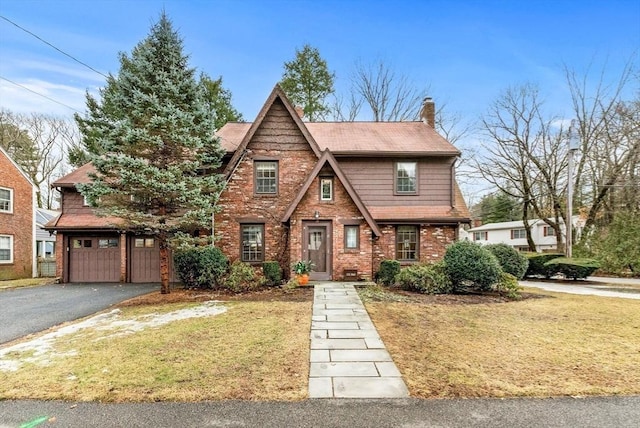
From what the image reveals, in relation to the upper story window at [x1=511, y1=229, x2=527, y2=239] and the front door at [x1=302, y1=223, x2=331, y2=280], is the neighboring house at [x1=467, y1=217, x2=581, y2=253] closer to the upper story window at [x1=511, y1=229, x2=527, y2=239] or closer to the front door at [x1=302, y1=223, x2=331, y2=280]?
the upper story window at [x1=511, y1=229, x2=527, y2=239]

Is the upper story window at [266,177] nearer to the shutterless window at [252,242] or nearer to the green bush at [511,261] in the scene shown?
the shutterless window at [252,242]

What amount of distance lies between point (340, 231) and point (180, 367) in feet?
29.0

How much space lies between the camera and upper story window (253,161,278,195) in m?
14.0

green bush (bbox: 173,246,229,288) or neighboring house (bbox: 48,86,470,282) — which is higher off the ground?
neighboring house (bbox: 48,86,470,282)

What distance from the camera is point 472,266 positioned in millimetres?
11102

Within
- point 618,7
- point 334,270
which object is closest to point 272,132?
point 334,270

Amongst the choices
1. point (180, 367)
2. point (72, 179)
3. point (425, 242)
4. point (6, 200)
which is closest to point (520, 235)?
point (425, 242)

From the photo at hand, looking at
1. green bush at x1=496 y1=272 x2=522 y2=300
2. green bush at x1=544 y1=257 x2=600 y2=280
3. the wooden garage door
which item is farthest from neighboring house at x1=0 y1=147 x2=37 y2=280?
green bush at x1=544 y1=257 x2=600 y2=280

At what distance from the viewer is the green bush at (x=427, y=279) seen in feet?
36.8

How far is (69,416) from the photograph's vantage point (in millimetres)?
3635

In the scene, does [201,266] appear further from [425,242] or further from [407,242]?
[425,242]

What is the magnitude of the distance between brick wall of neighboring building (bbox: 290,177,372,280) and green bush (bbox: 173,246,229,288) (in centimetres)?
280

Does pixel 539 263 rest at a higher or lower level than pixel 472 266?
lower

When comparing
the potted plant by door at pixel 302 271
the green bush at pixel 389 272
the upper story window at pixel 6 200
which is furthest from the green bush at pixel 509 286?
the upper story window at pixel 6 200
